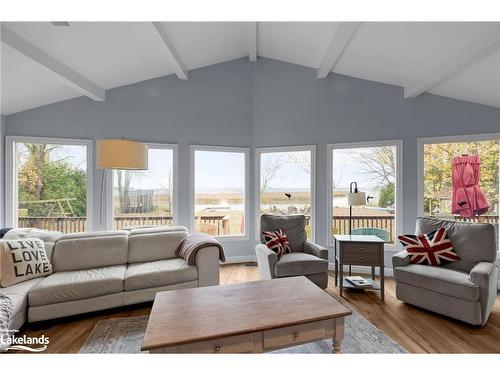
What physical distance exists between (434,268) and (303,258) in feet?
4.48

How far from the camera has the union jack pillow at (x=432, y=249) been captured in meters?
2.71

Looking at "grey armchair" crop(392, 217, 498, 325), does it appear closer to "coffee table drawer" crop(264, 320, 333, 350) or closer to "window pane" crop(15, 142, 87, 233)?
"coffee table drawer" crop(264, 320, 333, 350)

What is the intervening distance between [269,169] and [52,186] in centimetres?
339

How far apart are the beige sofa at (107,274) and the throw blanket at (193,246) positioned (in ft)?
0.15

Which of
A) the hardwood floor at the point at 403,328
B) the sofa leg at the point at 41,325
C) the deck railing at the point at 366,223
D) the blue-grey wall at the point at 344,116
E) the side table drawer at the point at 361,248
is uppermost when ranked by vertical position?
the blue-grey wall at the point at 344,116

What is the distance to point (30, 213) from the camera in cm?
363

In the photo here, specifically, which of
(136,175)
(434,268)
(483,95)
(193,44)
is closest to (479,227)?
(434,268)

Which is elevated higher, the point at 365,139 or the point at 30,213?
the point at 365,139

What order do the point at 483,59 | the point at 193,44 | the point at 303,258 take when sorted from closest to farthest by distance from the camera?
the point at 483,59 → the point at 303,258 → the point at 193,44

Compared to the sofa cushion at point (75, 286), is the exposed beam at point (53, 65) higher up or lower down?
higher up

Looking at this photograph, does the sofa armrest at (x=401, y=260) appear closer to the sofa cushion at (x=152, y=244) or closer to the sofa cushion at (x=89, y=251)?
the sofa cushion at (x=152, y=244)

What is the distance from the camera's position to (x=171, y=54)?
3.28 meters

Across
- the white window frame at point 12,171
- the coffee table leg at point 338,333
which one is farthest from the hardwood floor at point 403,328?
the white window frame at point 12,171
